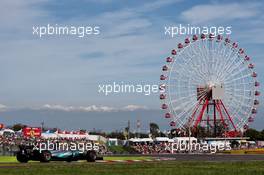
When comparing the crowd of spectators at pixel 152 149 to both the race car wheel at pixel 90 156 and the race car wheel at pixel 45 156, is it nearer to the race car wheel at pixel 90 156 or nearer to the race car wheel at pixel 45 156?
the race car wheel at pixel 90 156

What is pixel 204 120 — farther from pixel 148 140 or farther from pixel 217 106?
pixel 148 140

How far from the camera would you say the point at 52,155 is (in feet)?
141

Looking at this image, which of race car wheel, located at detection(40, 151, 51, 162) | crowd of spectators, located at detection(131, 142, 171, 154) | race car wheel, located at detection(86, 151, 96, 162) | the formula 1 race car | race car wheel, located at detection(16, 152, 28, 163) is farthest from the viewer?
crowd of spectators, located at detection(131, 142, 171, 154)

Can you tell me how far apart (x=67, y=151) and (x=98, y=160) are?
165 inches

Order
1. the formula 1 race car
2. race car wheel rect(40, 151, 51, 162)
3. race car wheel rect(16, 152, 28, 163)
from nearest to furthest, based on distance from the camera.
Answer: race car wheel rect(40, 151, 51, 162) < the formula 1 race car < race car wheel rect(16, 152, 28, 163)

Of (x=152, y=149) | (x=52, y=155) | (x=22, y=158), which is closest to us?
(x=52, y=155)

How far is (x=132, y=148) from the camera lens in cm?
8531

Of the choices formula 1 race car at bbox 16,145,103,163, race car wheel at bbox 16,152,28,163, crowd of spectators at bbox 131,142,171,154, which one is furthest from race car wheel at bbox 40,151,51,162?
crowd of spectators at bbox 131,142,171,154

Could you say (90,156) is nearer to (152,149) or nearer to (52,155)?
(52,155)

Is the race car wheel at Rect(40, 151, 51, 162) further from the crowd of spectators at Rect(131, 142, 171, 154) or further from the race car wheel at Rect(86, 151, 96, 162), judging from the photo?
the crowd of spectators at Rect(131, 142, 171, 154)

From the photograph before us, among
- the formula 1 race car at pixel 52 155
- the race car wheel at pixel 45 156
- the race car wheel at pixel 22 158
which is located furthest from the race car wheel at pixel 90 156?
the race car wheel at pixel 22 158

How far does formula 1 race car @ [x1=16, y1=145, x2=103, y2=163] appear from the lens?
141 feet

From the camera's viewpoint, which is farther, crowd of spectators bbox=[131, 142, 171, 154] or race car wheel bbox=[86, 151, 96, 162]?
crowd of spectators bbox=[131, 142, 171, 154]

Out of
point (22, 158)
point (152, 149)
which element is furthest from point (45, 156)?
point (152, 149)
